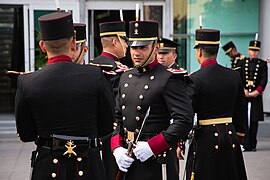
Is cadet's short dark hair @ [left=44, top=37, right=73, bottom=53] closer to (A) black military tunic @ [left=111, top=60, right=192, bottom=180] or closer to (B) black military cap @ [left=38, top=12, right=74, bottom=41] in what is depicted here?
(B) black military cap @ [left=38, top=12, right=74, bottom=41]

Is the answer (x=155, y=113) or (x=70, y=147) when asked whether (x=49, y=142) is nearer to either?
(x=70, y=147)

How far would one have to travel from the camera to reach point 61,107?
12.1 feet

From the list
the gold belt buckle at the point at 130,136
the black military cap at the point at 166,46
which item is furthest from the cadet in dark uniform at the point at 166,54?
the gold belt buckle at the point at 130,136

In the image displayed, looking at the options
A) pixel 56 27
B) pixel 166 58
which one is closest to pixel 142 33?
pixel 56 27

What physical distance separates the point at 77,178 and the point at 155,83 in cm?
126

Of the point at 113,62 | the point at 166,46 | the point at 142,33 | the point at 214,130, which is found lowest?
the point at 214,130

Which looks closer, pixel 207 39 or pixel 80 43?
pixel 80 43

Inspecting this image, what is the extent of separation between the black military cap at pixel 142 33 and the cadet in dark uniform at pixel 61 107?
1.11 meters

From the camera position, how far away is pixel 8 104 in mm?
16953

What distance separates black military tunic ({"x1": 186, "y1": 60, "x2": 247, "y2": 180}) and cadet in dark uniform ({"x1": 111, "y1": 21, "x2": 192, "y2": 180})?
81cm

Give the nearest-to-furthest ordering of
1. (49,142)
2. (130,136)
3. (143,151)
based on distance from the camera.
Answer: (49,142), (143,151), (130,136)

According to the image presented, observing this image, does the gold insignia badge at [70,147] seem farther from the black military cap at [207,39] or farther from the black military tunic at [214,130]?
the black military cap at [207,39]

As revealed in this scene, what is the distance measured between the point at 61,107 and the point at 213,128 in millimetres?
2333

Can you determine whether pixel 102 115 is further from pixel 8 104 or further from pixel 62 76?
pixel 8 104
